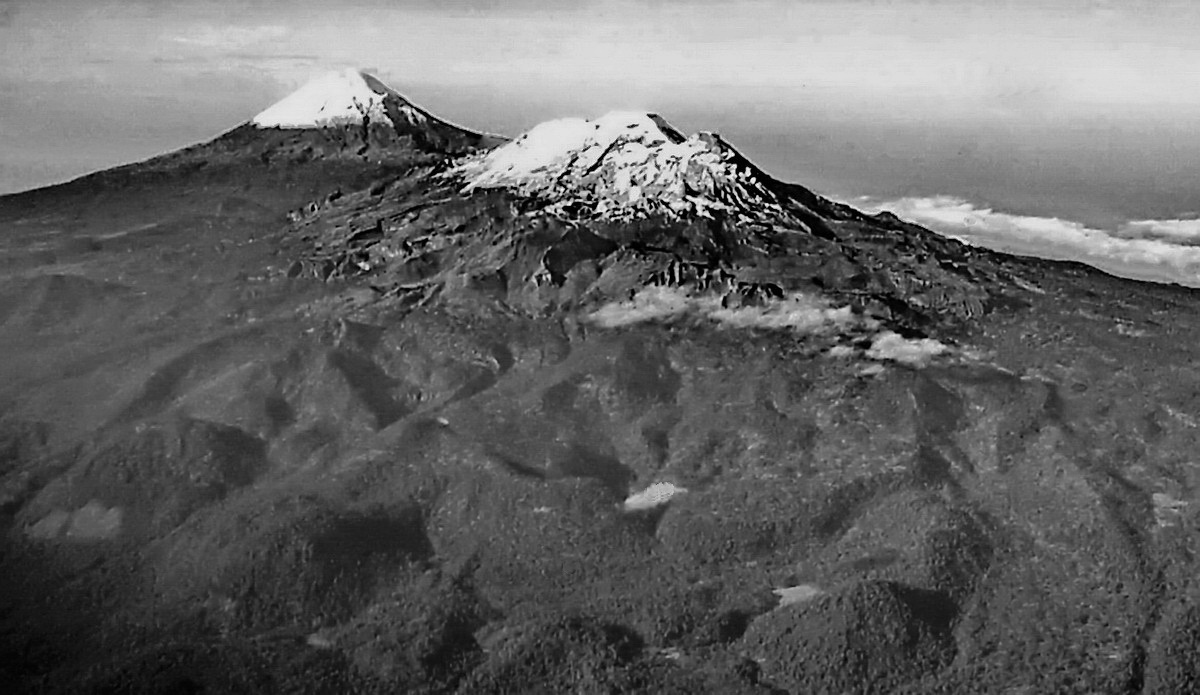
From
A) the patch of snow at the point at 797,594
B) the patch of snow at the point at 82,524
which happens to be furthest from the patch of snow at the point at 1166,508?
the patch of snow at the point at 82,524

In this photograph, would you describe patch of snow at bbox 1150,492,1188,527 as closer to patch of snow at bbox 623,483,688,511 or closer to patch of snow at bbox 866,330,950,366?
patch of snow at bbox 866,330,950,366

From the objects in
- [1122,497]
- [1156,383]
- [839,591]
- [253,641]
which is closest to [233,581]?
[253,641]

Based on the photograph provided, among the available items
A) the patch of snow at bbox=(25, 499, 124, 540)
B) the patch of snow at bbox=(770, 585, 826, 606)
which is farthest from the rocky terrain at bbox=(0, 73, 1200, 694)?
the patch of snow at bbox=(770, 585, 826, 606)

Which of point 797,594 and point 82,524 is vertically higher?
point 82,524

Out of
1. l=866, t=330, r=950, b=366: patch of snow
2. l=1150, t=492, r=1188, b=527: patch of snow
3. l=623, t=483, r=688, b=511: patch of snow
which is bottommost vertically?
l=1150, t=492, r=1188, b=527: patch of snow

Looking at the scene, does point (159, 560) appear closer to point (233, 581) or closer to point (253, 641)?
point (233, 581)

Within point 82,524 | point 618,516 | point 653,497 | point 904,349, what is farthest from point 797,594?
point 82,524

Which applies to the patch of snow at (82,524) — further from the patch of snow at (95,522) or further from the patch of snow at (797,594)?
the patch of snow at (797,594)

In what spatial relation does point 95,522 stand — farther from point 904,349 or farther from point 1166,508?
point 1166,508
